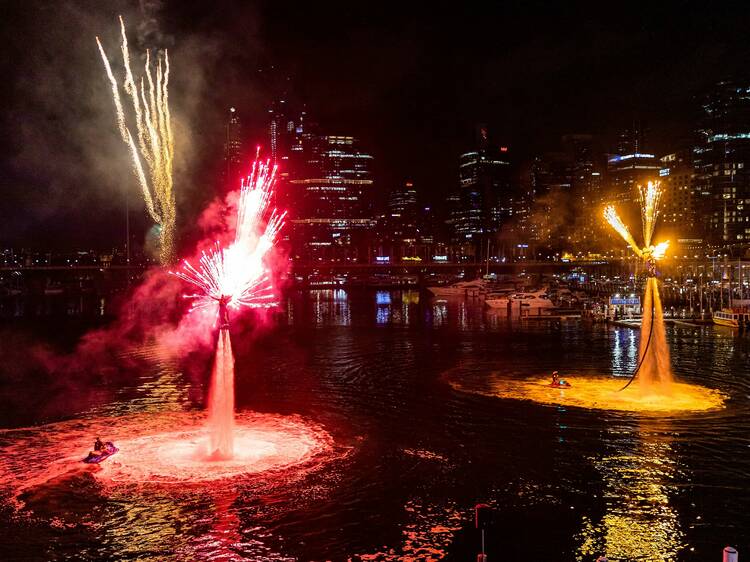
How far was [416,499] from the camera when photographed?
54.9 ft

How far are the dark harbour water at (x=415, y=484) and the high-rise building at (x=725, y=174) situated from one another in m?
154

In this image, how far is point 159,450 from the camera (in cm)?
2080

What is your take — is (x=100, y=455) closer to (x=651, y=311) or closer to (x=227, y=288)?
(x=227, y=288)

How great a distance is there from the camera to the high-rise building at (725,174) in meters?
172

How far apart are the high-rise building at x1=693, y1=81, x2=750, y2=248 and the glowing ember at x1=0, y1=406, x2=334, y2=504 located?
168 metres

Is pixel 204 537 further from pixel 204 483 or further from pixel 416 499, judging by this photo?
pixel 416 499

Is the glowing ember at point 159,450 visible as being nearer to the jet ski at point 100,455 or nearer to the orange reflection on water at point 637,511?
the jet ski at point 100,455

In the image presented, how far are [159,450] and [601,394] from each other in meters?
18.3

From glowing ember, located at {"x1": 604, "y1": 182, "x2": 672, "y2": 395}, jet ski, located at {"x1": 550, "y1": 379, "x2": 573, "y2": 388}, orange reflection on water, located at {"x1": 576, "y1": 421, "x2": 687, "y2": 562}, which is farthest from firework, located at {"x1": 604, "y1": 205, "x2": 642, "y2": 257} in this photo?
orange reflection on water, located at {"x1": 576, "y1": 421, "x2": 687, "y2": 562}

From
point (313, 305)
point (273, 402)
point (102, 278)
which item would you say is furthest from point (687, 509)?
point (102, 278)

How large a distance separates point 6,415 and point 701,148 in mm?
191644

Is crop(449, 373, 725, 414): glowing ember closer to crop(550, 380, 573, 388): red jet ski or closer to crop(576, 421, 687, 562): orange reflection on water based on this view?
crop(550, 380, 573, 388): red jet ski

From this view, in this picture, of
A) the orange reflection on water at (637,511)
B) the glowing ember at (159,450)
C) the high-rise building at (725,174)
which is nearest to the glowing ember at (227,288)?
the glowing ember at (159,450)

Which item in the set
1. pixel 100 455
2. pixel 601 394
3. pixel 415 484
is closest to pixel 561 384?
pixel 601 394
